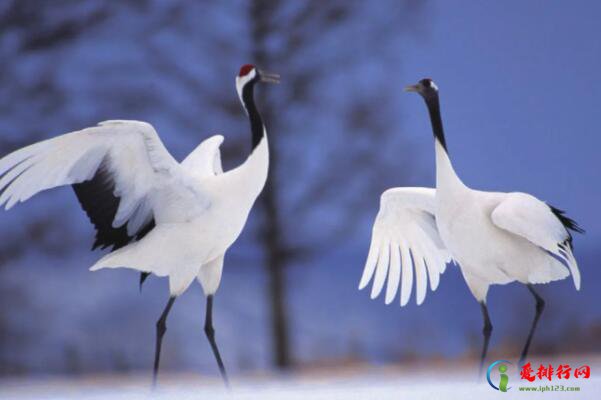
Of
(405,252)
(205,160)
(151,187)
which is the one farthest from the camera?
(405,252)

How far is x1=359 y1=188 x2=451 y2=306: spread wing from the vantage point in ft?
13.4

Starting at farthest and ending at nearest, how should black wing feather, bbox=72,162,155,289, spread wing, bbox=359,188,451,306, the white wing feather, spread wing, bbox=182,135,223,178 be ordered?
spread wing, bbox=359,188,451,306, spread wing, bbox=182,135,223,178, black wing feather, bbox=72,162,155,289, the white wing feather

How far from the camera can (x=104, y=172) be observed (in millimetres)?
3506

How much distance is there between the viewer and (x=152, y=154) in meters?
3.47

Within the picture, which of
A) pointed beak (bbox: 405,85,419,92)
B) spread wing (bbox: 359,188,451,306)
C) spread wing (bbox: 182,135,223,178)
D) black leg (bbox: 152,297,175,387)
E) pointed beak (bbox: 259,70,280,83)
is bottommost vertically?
black leg (bbox: 152,297,175,387)

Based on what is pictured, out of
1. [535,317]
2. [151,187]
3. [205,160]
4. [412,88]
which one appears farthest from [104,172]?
[535,317]

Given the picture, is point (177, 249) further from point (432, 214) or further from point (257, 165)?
point (432, 214)

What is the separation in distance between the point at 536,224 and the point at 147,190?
1432mm

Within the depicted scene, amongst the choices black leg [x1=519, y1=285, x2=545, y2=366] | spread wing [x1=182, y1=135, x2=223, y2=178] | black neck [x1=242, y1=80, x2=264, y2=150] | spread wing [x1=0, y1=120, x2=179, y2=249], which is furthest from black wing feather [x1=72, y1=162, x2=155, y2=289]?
black leg [x1=519, y1=285, x2=545, y2=366]

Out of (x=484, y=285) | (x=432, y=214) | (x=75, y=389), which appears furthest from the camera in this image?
(x=75, y=389)

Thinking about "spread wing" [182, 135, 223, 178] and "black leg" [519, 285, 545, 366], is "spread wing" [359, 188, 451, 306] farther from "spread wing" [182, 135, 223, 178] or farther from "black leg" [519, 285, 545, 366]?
"spread wing" [182, 135, 223, 178]

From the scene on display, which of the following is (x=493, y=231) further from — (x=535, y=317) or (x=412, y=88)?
(x=412, y=88)

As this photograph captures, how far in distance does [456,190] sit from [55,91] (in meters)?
2.78

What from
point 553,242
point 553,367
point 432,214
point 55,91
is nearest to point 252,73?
point 432,214
